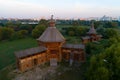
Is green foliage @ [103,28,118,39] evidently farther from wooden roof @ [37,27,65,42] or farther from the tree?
the tree

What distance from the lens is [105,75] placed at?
1522 centimetres

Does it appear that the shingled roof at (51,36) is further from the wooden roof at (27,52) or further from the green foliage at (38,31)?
the green foliage at (38,31)

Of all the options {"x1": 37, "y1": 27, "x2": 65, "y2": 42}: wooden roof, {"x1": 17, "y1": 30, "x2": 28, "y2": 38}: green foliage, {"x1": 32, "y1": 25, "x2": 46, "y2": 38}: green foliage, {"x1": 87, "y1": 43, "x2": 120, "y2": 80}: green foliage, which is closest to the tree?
{"x1": 17, "y1": 30, "x2": 28, "y2": 38}: green foliage

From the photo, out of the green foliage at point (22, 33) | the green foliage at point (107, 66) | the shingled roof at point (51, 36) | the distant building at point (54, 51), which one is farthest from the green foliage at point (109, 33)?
the green foliage at point (107, 66)

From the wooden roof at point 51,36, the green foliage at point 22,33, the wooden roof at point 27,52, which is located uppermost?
the wooden roof at point 51,36

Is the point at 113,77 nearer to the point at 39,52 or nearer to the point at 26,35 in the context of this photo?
the point at 39,52

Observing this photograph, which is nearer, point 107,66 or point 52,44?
point 107,66

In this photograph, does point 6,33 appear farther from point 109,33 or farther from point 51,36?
point 51,36

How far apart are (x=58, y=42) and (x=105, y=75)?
10.5 meters

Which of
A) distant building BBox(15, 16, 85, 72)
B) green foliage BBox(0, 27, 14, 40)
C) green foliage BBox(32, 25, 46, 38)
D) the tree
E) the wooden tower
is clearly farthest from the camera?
the tree

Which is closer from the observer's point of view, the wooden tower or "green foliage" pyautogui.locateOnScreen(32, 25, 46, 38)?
the wooden tower

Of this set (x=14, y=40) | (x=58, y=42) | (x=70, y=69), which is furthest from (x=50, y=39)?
(x=14, y=40)

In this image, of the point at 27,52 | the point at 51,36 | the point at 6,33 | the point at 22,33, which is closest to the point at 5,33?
the point at 6,33

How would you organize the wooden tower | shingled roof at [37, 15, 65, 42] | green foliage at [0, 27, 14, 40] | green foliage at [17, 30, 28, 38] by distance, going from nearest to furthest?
the wooden tower
shingled roof at [37, 15, 65, 42]
green foliage at [0, 27, 14, 40]
green foliage at [17, 30, 28, 38]
